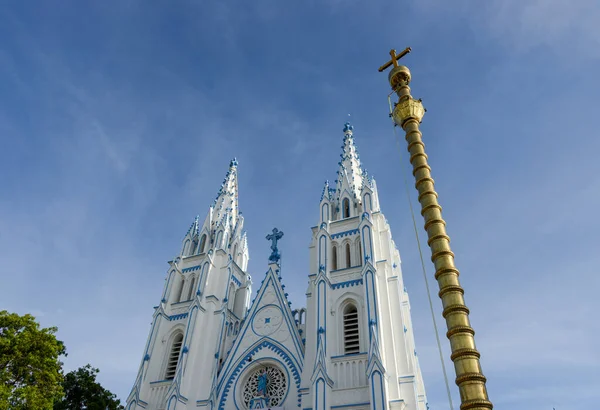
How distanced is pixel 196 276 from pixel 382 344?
1310 cm

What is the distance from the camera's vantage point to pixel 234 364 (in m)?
23.2

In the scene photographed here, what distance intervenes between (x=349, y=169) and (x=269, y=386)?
15.2 metres

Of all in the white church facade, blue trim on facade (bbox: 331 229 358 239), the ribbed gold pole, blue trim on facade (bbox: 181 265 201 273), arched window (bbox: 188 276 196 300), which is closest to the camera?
the ribbed gold pole

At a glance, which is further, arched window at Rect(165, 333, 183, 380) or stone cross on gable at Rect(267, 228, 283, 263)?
stone cross on gable at Rect(267, 228, 283, 263)

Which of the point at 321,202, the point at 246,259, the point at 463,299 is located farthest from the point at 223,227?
the point at 463,299

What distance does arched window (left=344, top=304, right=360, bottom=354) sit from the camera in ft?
69.3

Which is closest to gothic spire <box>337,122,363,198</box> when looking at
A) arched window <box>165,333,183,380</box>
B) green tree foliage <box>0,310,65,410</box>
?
arched window <box>165,333,183,380</box>

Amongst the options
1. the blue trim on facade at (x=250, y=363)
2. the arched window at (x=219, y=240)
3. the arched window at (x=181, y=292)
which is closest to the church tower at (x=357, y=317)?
the blue trim on facade at (x=250, y=363)

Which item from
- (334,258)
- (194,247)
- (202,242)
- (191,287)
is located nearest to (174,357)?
(191,287)

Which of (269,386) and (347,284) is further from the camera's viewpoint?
(347,284)

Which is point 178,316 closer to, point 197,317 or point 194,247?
point 197,317

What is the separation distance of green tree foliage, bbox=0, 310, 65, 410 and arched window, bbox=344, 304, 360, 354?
12487mm

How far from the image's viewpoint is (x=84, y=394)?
81.9ft

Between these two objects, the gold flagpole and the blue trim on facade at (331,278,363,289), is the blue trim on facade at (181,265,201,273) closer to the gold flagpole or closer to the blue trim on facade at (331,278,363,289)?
the blue trim on facade at (331,278,363,289)
